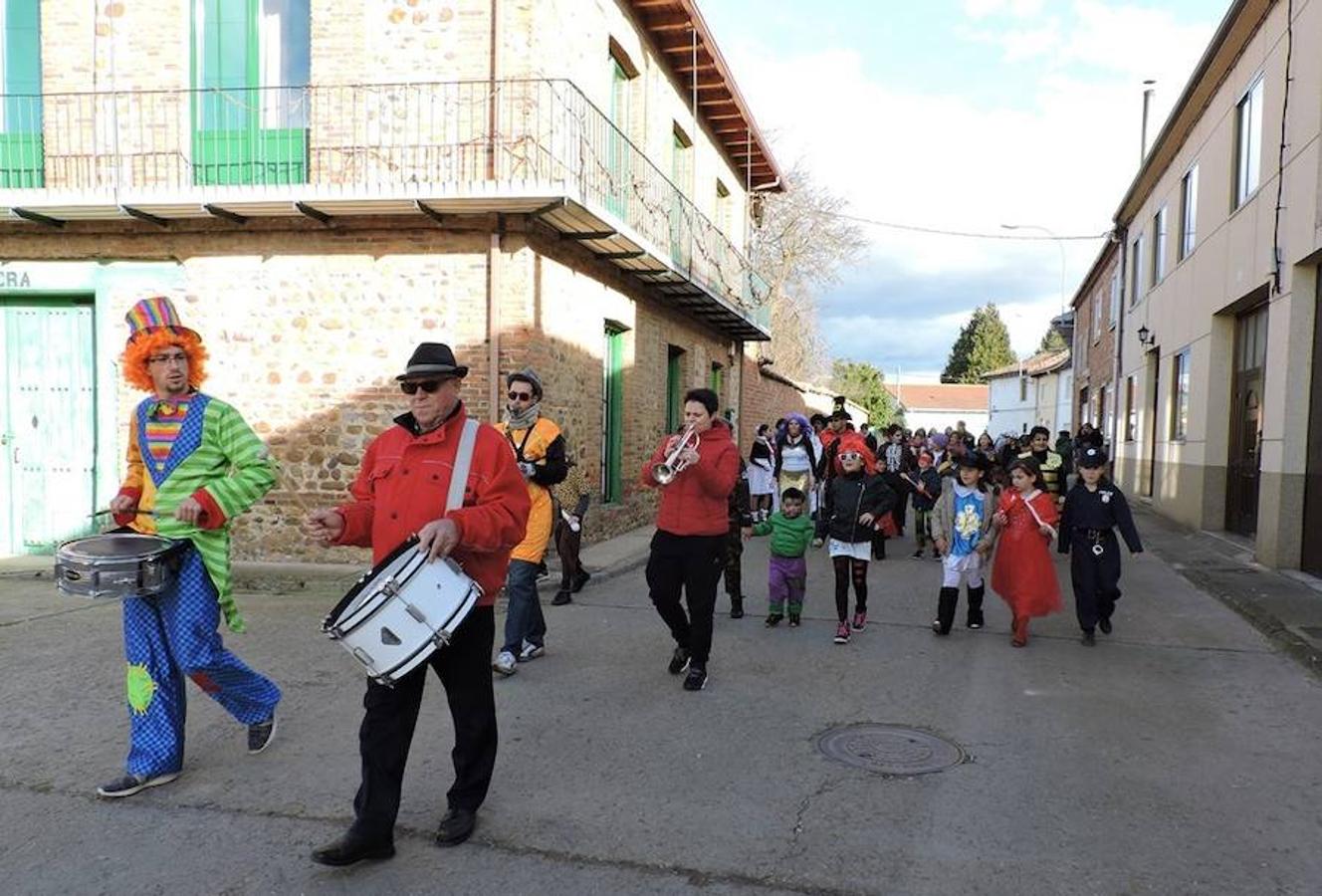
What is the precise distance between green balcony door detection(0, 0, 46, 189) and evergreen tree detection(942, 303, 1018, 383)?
78876mm

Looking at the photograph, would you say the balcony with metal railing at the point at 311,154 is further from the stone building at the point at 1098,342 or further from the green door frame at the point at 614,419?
the stone building at the point at 1098,342

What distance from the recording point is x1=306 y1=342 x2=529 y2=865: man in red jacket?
3301 millimetres

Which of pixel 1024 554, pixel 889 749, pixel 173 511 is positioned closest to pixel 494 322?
pixel 1024 554

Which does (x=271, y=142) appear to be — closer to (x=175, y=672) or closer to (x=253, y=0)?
(x=253, y=0)

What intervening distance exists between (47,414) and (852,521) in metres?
9.37

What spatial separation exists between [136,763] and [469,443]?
217 cm

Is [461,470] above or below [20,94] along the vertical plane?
below

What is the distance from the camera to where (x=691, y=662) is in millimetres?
5586

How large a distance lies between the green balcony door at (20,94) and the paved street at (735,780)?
20.6ft

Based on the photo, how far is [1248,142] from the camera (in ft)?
40.2

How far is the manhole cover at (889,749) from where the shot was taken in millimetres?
4297

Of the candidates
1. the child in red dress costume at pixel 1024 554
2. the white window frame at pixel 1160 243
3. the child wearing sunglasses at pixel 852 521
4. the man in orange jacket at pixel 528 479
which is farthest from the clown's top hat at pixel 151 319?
the white window frame at pixel 1160 243

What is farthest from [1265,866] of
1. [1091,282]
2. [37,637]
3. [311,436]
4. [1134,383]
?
[1091,282]

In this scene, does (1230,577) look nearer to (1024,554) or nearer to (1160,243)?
(1024,554)
